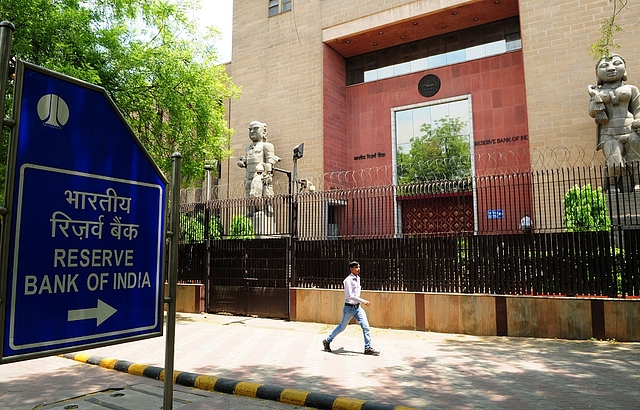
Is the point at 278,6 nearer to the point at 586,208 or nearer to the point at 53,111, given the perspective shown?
the point at 586,208

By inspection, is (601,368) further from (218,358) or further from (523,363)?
(218,358)

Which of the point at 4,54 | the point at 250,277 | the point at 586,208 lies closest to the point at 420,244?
the point at 586,208

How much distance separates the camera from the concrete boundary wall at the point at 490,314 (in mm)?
8602

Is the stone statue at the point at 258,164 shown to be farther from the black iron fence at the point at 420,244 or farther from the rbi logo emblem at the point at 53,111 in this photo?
the rbi logo emblem at the point at 53,111

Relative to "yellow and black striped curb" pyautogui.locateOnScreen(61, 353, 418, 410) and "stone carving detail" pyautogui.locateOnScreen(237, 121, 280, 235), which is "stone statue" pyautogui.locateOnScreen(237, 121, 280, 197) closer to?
"stone carving detail" pyautogui.locateOnScreen(237, 121, 280, 235)

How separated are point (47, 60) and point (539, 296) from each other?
11.7 m

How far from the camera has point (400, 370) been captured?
6.76m

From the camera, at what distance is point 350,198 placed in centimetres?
1182

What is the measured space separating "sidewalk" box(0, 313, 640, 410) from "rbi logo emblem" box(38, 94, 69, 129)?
396 centimetres

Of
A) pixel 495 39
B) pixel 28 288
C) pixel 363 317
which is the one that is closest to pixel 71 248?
pixel 28 288

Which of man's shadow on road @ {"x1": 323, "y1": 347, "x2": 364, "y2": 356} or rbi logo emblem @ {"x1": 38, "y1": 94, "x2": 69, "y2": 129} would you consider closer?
rbi logo emblem @ {"x1": 38, "y1": 94, "x2": 69, "y2": 129}

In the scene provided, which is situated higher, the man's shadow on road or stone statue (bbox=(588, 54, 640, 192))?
stone statue (bbox=(588, 54, 640, 192))

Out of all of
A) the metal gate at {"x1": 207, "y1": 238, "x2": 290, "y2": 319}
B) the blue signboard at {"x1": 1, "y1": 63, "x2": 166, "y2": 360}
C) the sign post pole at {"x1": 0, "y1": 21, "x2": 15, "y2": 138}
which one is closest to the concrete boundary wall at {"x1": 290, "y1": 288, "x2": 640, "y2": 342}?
the metal gate at {"x1": 207, "y1": 238, "x2": 290, "y2": 319}

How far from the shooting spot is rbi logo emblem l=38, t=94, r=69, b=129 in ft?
7.85
